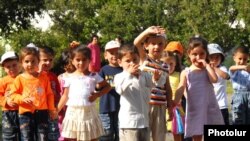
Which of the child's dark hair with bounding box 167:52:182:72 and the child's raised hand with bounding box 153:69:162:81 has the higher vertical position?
the child's dark hair with bounding box 167:52:182:72

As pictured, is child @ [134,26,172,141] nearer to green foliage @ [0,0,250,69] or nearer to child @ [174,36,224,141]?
child @ [174,36,224,141]

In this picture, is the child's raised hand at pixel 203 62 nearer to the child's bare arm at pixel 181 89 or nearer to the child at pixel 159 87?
the child's bare arm at pixel 181 89

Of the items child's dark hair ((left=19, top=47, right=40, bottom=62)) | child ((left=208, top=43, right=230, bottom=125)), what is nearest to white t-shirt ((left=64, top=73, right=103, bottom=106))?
child's dark hair ((left=19, top=47, right=40, bottom=62))

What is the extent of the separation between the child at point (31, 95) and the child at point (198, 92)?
61.0 inches

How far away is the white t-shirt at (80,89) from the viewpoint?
641 cm

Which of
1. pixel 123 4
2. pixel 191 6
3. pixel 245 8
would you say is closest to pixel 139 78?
pixel 245 8

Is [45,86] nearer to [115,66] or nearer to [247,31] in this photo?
[115,66]

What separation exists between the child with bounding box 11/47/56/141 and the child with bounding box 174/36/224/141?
155cm

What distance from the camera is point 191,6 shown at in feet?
124

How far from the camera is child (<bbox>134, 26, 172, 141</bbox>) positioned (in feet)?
20.2

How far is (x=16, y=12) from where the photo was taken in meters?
17.3

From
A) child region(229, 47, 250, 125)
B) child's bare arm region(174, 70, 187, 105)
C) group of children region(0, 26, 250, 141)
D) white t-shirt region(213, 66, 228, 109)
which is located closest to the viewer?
group of children region(0, 26, 250, 141)

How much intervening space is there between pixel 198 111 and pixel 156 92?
52 centimetres

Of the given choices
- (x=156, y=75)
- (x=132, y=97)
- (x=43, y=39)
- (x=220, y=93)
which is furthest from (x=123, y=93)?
(x=43, y=39)
